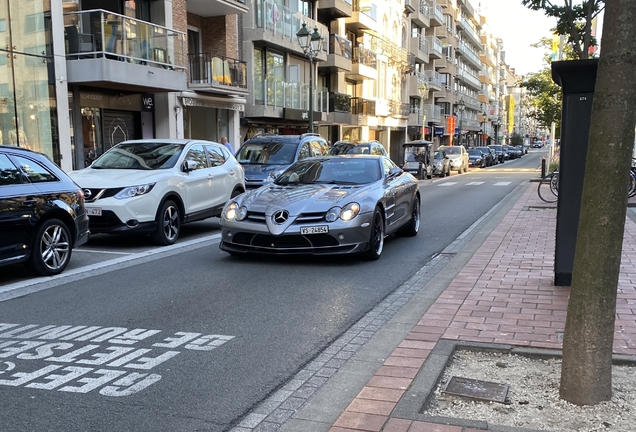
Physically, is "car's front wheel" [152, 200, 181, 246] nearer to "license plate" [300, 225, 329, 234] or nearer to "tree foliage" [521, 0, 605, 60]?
"license plate" [300, 225, 329, 234]

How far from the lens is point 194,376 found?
4195mm

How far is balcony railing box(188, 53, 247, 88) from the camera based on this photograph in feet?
72.0

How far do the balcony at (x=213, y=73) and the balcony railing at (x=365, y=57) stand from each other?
16865mm

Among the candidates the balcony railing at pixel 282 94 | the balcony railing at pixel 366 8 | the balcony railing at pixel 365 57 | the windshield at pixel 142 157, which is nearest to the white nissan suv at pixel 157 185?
the windshield at pixel 142 157

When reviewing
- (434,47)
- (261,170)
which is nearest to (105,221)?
(261,170)

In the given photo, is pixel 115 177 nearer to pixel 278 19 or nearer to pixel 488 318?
pixel 488 318

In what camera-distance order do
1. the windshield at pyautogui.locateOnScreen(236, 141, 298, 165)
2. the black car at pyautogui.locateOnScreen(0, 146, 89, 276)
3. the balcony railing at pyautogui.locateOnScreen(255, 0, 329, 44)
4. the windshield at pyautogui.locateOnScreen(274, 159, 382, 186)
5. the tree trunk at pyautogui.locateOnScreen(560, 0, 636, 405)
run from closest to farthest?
1. the tree trunk at pyautogui.locateOnScreen(560, 0, 636, 405)
2. the black car at pyautogui.locateOnScreen(0, 146, 89, 276)
3. the windshield at pyautogui.locateOnScreen(274, 159, 382, 186)
4. the windshield at pyautogui.locateOnScreen(236, 141, 298, 165)
5. the balcony railing at pyautogui.locateOnScreen(255, 0, 329, 44)

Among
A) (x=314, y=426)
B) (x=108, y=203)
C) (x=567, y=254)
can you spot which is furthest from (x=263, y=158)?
(x=314, y=426)

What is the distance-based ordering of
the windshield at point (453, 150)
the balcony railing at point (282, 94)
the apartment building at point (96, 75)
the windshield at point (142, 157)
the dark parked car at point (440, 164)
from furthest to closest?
the windshield at point (453, 150)
the dark parked car at point (440, 164)
the balcony railing at point (282, 94)
the apartment building at point (96, 75)
the windshield at point (142, 157)

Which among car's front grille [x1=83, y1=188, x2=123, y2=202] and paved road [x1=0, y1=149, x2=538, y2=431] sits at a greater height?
car's front grille [x1=83, y1=188, x2=123, y2=202]

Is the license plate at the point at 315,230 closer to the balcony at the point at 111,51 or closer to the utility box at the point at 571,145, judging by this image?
the utility box at the point at 571,145

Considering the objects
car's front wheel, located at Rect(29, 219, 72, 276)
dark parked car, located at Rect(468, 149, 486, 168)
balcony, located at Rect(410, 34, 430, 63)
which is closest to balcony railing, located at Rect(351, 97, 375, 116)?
dark parked car, located at Rect(468, 149, 486, 168)

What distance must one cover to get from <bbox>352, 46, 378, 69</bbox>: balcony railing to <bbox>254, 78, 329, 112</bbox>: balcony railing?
28.3 feet

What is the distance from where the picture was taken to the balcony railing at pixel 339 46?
35000 mm
